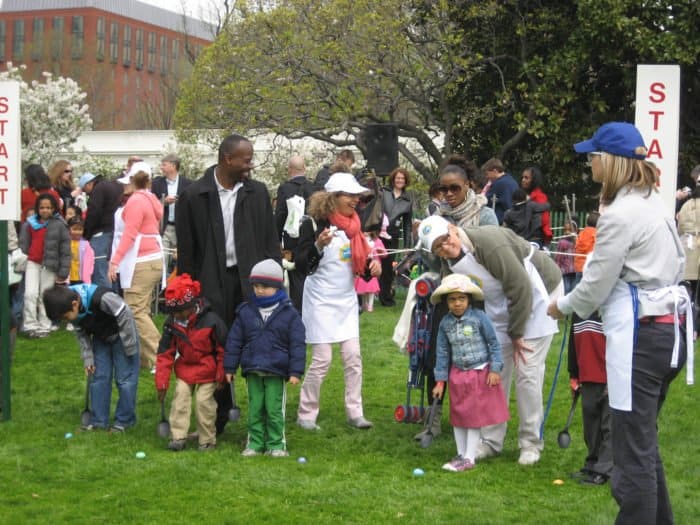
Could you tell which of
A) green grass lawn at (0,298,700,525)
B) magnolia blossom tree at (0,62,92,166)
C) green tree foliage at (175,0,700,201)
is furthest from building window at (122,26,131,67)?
green grass lawn at (0,298,700,525)

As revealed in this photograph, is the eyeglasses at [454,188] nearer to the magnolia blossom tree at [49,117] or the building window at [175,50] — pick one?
the magnolia blossom tree at [49,117]

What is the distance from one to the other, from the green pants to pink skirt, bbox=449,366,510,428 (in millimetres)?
1223

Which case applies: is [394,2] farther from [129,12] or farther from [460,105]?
[129,12]

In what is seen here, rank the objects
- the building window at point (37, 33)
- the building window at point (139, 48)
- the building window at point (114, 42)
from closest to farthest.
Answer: the building window at point (37, 33), the building window at point (114, 42), the building window at point (139, 48)

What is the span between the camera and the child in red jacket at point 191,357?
7.96 m

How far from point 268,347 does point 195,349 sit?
0.56m

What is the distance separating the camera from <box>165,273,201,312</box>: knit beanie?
25.8ft

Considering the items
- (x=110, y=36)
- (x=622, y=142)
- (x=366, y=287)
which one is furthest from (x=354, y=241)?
(x=110, y=36)

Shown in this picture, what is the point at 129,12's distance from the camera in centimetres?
9775

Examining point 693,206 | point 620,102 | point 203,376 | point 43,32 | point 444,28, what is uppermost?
point 43,32

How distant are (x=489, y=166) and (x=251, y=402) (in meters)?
8.16

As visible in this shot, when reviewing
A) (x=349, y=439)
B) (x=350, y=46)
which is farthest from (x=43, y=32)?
(x=349, y=439)

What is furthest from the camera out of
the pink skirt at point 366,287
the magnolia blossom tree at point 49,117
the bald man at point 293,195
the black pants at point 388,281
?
the magnolia blossom tree at point 49,117

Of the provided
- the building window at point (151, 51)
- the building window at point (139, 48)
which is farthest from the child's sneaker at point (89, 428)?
the building window at point (151, 51)
